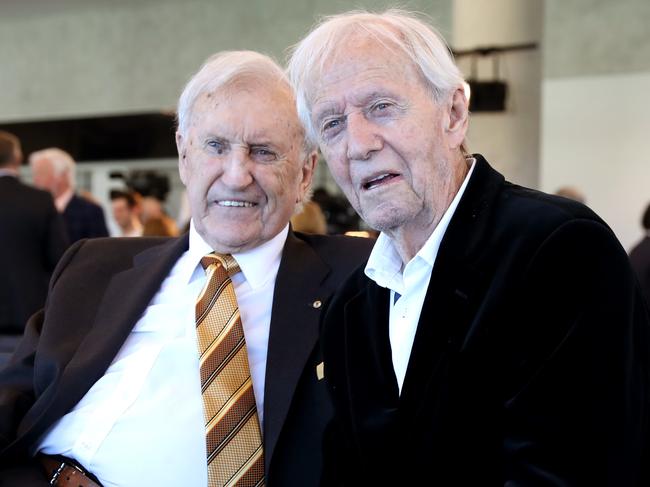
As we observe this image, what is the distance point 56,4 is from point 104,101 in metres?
1.15

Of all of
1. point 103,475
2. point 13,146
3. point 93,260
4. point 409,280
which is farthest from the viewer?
point 13,146

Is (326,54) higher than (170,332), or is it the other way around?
(326,54)

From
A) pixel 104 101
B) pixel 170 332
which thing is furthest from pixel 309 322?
pixel 104 101

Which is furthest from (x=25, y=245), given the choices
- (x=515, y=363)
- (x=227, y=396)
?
(x=515, y=363)

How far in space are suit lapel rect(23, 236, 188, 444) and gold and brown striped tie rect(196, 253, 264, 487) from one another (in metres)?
0.18

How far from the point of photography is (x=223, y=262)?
199 centimetres

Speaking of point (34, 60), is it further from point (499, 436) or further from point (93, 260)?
point (499, 436)

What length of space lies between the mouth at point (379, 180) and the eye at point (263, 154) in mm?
542

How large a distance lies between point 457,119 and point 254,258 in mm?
688

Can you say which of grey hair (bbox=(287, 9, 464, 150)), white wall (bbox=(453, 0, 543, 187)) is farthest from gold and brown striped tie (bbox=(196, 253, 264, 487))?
white wall (bbox=(453, 0, 543, 187))

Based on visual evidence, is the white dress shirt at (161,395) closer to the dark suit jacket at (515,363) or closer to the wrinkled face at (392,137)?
the dark suit jacket at (515,363)

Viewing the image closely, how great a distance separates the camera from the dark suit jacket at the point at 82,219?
581 centimetres

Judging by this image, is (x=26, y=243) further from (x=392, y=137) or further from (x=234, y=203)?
(x=392, y=137)

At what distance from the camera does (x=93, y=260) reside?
2150mm
